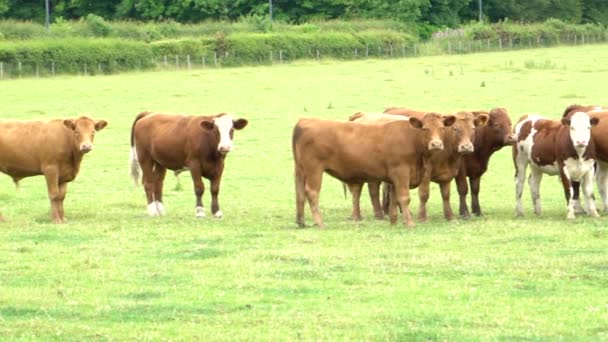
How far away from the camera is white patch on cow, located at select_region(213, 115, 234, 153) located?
18734 millimetres

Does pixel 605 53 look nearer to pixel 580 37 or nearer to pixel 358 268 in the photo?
pixel 580 37

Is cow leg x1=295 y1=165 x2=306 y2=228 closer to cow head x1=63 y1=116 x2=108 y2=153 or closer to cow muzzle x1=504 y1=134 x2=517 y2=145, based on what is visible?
cow head x1=63 y1=116 x2=108 y2=153

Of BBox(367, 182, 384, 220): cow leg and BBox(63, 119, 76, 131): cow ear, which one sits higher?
BBox(63, 119, 76, 131): cow ear

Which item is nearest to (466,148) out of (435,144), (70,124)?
(435,144)

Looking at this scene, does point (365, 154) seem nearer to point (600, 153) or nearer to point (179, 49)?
point (600, 153)

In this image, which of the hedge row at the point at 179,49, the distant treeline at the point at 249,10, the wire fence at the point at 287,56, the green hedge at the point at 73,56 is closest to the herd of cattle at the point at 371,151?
the wire fence at the point at 287,56

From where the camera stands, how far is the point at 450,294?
38.7ft

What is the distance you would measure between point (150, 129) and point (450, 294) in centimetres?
899

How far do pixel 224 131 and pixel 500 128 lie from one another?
405cm

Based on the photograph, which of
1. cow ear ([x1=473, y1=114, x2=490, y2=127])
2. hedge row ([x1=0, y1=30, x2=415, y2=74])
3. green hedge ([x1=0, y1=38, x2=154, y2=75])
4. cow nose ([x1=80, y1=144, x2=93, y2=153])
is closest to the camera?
cow nose ([x1=80, y1=144, x2=93, y2=153])

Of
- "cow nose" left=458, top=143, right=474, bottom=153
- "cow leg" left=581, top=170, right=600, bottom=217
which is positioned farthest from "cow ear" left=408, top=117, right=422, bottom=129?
"cow leg" left=581, top=170, right=600, bottom=217

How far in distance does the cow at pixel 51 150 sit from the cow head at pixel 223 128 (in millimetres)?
1706

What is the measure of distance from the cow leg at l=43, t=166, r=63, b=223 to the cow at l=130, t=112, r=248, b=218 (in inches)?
61.8

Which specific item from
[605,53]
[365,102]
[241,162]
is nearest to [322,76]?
[365,102]
